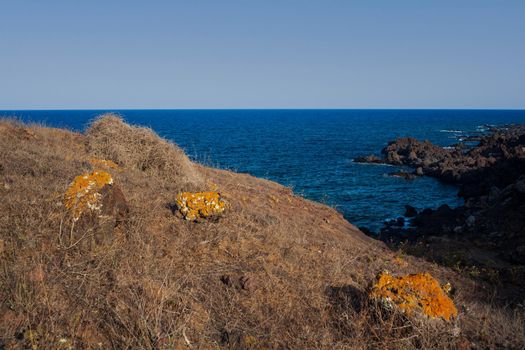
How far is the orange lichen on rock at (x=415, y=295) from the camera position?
5.46m

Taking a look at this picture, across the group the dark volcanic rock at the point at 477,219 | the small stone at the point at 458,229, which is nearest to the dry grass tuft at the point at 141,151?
the dark volcanic rock at the point at 477,219

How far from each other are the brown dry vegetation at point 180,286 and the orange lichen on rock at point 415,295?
18 cm

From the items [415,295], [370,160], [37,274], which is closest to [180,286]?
[37,274]

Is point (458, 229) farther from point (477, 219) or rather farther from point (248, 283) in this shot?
point (248, 283)

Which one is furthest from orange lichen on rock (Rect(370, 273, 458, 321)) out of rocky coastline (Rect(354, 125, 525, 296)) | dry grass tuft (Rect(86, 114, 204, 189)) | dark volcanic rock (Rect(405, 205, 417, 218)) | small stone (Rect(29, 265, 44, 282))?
dark volcanic rock (Rect(405, 205, 417, 218))

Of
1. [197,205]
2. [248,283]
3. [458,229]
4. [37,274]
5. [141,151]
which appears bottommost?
[458,229]

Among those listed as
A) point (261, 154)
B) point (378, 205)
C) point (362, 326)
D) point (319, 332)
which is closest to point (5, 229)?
point (319, 332)

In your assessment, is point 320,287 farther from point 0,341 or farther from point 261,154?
point 261,154

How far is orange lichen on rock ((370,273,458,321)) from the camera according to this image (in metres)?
5.46

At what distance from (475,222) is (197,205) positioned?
1712 centimetres

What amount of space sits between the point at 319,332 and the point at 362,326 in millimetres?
699

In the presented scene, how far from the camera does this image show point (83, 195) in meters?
6.89

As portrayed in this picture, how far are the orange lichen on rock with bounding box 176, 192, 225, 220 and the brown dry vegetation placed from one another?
0.63 ft

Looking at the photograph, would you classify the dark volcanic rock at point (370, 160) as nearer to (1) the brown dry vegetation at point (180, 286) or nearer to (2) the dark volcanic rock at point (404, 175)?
(2) the dark volcanic rock at point (404, 175)
